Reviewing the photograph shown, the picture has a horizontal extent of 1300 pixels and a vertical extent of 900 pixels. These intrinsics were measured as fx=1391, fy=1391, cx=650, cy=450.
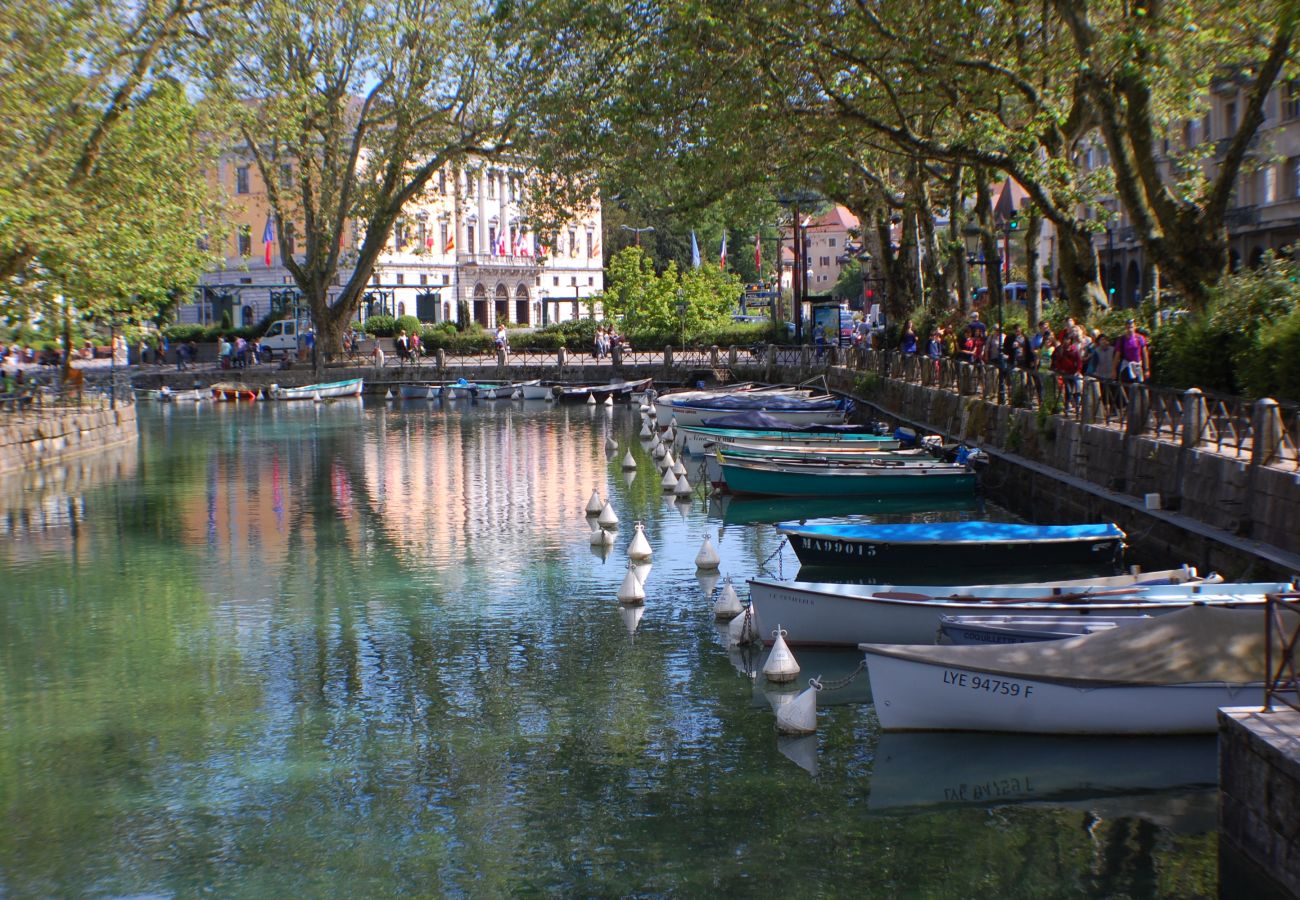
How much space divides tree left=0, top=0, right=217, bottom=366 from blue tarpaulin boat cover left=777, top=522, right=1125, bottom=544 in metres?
19.3

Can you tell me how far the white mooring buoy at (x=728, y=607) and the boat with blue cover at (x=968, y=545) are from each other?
2.10 metres

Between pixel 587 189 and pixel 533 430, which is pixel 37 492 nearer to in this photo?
pixel 533 430

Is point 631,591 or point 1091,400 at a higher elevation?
point 1091,400

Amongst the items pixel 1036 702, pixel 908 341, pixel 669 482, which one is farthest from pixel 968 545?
pixel 908 341

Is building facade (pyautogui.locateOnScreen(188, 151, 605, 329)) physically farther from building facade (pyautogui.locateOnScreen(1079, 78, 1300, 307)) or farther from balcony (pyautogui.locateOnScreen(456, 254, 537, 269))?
building facade (pyautogui.locateOnScreen(1079, 78, 1300, 307))

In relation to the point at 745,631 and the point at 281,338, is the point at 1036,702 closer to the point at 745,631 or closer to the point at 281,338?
the point at 745,631

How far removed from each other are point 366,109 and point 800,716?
154 ft

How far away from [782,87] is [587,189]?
18.4m

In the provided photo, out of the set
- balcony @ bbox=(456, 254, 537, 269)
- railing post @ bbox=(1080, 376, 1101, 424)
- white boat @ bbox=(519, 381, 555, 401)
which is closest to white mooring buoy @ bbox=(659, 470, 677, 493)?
railing post @ bbox=(1080, 376, 1101, 424)

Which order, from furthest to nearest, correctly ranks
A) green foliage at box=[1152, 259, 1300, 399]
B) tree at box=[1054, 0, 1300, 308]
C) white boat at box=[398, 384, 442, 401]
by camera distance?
white boat at box=[398, 384, 442, 401] → tree at box=[1054, 0, 1300, 308] → green foliage at box=[1152, 259, 1300, 399]

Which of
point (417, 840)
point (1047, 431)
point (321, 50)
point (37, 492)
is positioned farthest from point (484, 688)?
point (321, 50)

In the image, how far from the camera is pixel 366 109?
55062mm

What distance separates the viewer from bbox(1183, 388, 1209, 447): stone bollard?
18516 millimetres

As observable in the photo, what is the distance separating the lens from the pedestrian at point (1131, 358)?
881 inches
